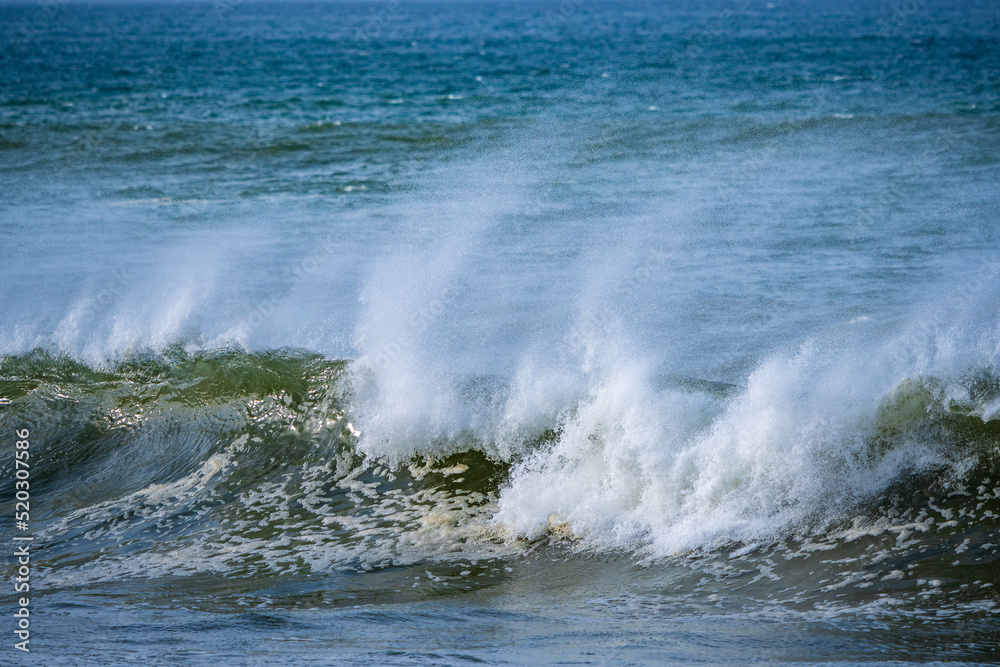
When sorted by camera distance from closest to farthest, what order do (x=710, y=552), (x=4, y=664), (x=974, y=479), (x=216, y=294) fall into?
(x=4, y=664), (x=710, y=552), (x=974, y=479), (x=216, y=294)

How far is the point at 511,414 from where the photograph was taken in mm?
6152

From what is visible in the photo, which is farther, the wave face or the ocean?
the wave face

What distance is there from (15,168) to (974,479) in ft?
54.0

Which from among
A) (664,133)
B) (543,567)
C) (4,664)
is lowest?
(543,567)

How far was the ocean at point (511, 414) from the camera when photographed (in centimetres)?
416

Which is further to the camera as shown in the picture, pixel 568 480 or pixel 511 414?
pixel 511 414

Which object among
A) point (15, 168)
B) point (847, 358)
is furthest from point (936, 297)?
point (15, 168)

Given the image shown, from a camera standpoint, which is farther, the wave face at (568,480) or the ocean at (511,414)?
the wave face at (568,480)

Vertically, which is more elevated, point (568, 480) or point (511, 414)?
point (511, 414)

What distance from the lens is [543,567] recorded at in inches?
188

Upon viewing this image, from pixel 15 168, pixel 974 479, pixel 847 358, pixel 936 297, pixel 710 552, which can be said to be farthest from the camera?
pixel 15 168

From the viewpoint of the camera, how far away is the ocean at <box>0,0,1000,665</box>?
416 cm

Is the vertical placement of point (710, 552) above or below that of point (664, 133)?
below

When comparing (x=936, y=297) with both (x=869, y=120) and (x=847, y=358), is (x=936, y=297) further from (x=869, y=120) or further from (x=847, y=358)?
(x=869, y=120)
